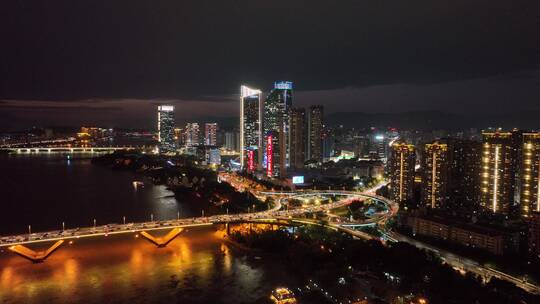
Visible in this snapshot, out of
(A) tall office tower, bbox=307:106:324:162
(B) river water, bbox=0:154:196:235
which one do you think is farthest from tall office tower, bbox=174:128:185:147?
(B) river water, bbox=0:154:196:235

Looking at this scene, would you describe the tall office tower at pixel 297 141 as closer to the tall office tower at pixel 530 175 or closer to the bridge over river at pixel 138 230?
the bridge over river at pixel 138 230

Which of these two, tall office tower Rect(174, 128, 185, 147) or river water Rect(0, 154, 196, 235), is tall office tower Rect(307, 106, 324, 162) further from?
tall office tower Rect(174, 128, 185, 147)

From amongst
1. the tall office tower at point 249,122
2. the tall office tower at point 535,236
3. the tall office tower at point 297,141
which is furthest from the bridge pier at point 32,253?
the tall office tower at point 297,141

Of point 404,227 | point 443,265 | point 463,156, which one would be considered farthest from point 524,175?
point 443,265

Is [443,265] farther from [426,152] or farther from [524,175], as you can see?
[426,152]

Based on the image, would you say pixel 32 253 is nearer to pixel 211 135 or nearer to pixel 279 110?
pixel 279 110
